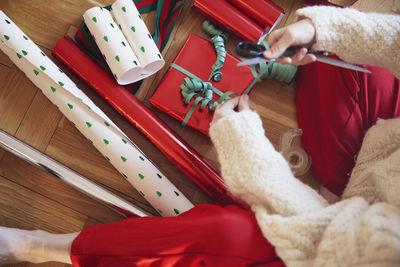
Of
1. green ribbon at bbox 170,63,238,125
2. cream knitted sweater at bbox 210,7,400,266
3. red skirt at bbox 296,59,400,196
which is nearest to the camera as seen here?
cream knitted sweater at bbox 210,7,400,266

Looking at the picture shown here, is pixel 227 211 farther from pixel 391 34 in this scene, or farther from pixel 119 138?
pixel 391 34

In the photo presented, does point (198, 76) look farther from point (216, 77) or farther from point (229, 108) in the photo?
point (229, 108)

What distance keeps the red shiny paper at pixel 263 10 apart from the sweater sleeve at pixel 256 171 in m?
0.43

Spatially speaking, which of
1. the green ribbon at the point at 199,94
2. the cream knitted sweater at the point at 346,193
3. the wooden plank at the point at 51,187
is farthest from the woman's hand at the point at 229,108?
the wooden plank at the point at 51,187

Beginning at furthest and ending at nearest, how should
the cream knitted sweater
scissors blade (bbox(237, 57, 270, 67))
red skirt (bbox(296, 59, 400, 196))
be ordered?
1. red skirt (bbox(296, 59, 400, 196))
2. scissors blade (bbox(237, 57, 270, 67))
3. the cream knitted sweater

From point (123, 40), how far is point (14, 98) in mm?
364

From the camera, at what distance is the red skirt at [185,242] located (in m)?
0.57

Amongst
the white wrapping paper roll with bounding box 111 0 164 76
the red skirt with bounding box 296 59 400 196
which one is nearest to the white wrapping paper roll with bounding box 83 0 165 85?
the white wrapping paper roll with bounding box 111 0 164 76

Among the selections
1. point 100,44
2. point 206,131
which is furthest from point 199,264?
point 100,44

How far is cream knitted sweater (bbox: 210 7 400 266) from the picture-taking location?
0.44 m

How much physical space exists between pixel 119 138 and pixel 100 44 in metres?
0.26

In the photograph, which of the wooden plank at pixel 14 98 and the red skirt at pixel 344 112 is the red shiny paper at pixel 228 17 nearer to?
the red skirt at pixel 344 112

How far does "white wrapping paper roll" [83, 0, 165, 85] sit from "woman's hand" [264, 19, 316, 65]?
0.33 meters

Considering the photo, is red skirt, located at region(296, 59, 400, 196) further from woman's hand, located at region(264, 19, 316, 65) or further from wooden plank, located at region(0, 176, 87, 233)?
wooden plank, located at region(0, 176, 87, 233)
